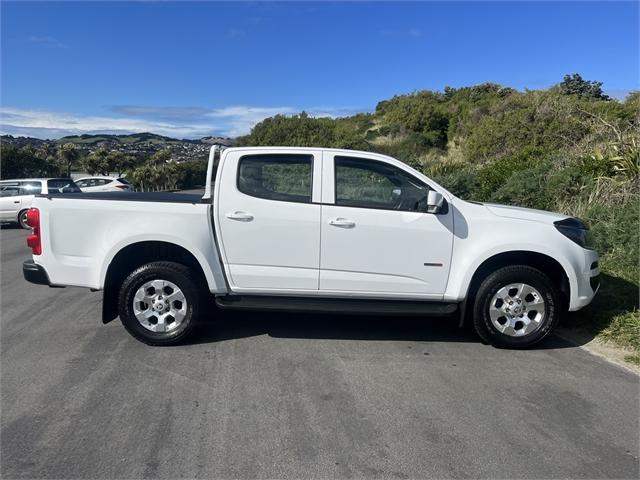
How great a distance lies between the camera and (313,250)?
5008mm

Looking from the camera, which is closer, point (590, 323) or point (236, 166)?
point (236, 166)

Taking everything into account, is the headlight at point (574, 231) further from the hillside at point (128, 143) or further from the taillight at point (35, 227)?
the hillside at point (128, 143)

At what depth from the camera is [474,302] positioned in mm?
5113

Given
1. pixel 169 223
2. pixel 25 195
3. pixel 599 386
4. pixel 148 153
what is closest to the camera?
pixel 599 386

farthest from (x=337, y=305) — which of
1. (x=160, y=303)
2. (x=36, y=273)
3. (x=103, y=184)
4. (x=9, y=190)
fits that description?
(x=103, y=184)

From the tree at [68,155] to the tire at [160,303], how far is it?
1992 inches

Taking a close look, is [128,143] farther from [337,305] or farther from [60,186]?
[337,305]

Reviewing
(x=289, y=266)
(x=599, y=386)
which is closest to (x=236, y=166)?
(x=289, y=266)

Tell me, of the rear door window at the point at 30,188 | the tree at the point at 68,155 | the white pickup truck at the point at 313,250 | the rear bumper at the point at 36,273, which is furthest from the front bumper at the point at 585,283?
the tree at the point at 68,155

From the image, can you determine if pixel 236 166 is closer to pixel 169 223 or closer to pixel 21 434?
pixel 169 223

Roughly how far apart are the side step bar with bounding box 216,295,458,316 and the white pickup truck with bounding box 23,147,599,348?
0.04 feet

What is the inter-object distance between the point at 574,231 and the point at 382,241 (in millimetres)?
1944

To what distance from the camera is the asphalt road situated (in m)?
3.16

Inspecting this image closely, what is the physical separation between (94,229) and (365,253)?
2625 mm
